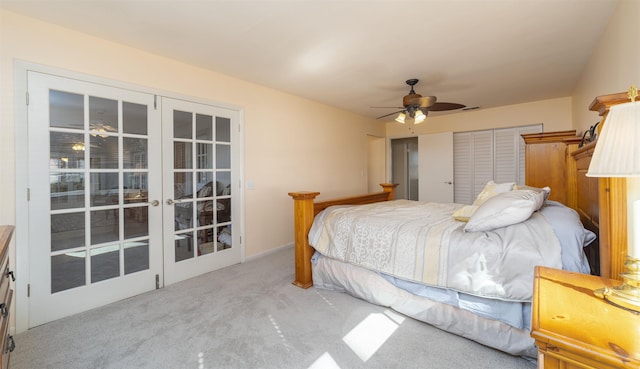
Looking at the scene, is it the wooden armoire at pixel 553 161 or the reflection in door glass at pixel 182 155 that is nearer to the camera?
the wooden armoire at pixel 553 161

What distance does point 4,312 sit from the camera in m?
1.17

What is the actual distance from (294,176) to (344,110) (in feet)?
5.93

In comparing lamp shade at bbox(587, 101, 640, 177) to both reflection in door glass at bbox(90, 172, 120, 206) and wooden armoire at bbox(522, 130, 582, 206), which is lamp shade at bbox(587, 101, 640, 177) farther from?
reflection in door glass at bbox(90, 172, 120, 206)

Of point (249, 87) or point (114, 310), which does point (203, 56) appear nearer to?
point (249, 87)

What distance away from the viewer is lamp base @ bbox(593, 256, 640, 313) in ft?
2.88

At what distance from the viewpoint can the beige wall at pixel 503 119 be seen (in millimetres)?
4340

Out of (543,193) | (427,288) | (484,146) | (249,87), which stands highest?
(249,87)

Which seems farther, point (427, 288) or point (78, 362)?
point (427, 288)

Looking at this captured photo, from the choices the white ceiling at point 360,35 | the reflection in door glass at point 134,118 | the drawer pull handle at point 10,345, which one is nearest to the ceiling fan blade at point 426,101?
the white ceiling at point 360,35

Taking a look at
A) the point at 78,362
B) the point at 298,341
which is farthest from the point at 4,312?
the point at 298,341

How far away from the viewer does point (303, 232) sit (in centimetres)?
268

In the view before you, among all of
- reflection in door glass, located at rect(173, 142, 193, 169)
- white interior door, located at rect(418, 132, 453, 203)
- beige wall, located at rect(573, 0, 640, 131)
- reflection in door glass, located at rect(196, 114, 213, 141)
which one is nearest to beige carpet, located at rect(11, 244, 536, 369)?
reflection in door glass, located at rect(173, 142, 193, 169)

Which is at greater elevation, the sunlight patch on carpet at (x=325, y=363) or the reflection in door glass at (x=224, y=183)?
the reflection in door glass at (x=224, y=183)

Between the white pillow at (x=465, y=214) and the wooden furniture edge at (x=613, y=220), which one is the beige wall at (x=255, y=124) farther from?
the wooden furniture edge at (x=613, y=220)
